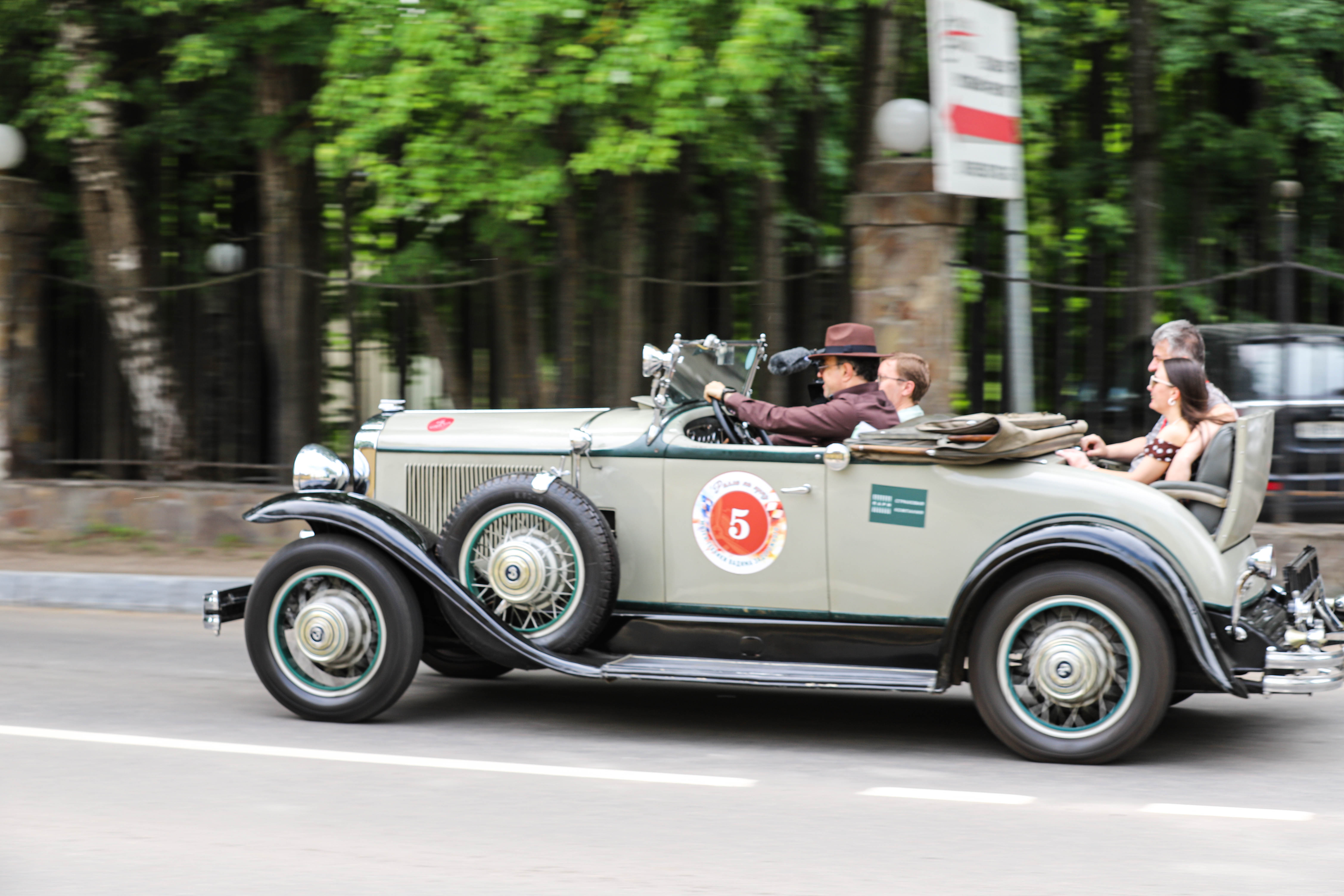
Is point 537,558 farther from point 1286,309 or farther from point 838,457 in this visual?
point 1286,309

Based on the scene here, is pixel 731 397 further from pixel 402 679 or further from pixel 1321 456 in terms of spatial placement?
pixel 1321 456

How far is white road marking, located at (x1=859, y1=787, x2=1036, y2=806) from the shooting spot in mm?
4676

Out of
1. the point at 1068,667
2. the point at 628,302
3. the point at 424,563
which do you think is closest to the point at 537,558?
the point at 424,563

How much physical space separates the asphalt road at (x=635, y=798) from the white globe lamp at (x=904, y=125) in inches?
172

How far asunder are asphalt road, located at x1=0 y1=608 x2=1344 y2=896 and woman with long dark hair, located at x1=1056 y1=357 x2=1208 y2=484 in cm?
107

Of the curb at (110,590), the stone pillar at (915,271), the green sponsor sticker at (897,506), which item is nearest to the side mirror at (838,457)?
the green sponsor sticker at (897,506)

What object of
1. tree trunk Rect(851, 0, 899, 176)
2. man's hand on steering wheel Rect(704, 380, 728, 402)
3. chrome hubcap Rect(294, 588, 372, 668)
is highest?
tree trunk Rect(851, 0, 899, 176)

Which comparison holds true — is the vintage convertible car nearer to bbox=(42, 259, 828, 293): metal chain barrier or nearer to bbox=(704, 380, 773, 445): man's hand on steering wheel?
bbox=(704, 380, 773, 445): man's hand on steering wheel

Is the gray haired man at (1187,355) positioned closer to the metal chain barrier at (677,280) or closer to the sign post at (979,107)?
the sign post at (979,107)

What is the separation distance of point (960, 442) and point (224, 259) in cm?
887

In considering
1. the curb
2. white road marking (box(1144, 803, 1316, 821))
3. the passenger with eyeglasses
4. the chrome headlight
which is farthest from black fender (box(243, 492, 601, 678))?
the curb

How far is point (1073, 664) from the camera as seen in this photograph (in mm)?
5043

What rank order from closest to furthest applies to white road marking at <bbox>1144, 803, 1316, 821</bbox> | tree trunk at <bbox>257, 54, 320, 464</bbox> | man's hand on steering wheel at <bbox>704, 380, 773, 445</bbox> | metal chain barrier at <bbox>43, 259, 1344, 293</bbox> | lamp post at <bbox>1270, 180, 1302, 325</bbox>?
white road marking at <bbox>1144, 803, 1316, 821</bbox> < man's hand on steering wheel at <bbox>704, 380, 773, 445</bbox> < lamp post at <bbox>1270, 180, 1302, 325</bbox> < metal chain barrier at <bbox>43, 259, 1344, 293</bbox> < tree trunk at <bbox>257, 54, 320, 464</bbox>

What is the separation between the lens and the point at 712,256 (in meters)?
11.2
